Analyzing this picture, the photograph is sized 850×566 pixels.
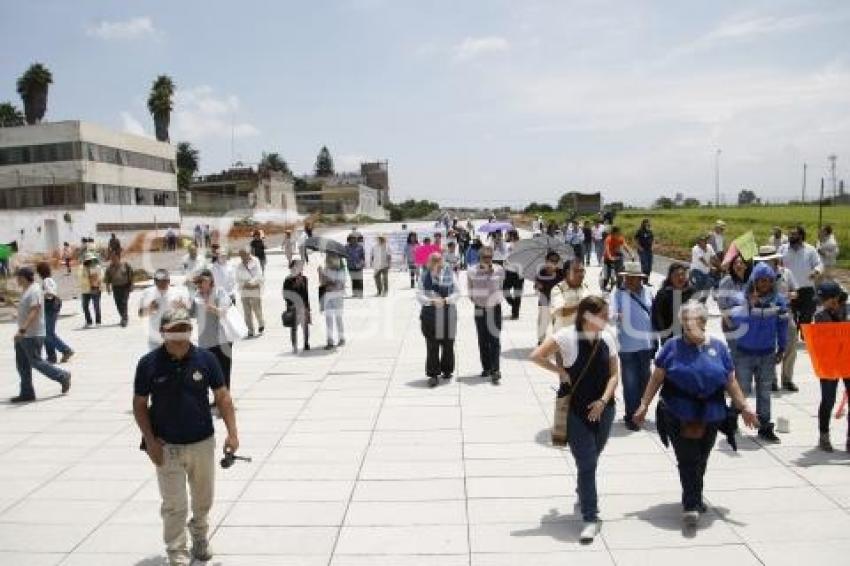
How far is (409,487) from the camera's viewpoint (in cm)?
603

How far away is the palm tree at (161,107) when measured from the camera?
75000 mm

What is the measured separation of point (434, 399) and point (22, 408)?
5164 millimetres

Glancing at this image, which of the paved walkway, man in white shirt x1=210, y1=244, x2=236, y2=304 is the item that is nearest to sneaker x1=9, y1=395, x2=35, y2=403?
the paved walkway

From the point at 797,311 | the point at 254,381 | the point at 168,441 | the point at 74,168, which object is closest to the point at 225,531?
the point at 168,441

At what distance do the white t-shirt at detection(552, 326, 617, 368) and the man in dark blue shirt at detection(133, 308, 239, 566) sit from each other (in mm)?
2362

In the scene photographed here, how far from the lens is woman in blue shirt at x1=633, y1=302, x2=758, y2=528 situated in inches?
195

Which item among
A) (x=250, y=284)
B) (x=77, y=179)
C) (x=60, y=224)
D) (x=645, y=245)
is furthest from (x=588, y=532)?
(x=77, y=179)

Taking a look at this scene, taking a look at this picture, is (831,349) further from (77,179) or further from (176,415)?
(77,179)

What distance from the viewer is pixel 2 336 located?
15.0 m

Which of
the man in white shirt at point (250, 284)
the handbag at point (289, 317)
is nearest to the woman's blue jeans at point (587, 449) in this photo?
the handbag at point (289, 317)

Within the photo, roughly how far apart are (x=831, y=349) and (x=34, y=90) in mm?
76840

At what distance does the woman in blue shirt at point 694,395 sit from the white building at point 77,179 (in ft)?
133

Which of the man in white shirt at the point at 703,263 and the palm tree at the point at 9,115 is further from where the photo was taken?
the palm tree at the point at 9,115

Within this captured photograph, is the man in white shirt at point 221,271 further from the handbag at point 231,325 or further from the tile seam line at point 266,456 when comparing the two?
the handbag at point 231,325
